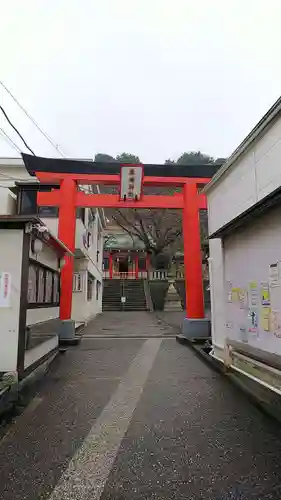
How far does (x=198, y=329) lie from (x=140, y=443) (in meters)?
6.09

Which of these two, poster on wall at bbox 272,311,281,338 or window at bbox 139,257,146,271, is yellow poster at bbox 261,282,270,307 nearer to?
poster on wall at bbox 272,311,281,338

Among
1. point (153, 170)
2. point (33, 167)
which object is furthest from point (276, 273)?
point (33, 167)

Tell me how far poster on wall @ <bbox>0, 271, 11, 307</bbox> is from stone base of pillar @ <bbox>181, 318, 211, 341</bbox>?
5764mm

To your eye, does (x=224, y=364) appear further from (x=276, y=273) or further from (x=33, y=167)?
(x=33, y=167)

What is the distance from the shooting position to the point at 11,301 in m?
4.30

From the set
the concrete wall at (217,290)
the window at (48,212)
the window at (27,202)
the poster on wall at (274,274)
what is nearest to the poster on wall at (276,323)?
the poster on wall at (274,274)

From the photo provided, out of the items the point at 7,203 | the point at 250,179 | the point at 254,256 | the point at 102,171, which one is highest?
the point at 102,171

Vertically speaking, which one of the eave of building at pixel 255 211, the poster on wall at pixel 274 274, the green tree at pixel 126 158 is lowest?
the poster on wall at pixel 274 274

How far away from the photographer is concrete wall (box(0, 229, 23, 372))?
423 cm

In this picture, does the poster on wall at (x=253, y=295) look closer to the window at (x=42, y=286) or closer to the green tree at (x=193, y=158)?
the window at (x=42, y=286)

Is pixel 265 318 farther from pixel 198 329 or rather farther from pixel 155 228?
pixel 155 228

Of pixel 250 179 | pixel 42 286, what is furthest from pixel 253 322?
pixel 42 286

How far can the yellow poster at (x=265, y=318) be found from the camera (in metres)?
4.18

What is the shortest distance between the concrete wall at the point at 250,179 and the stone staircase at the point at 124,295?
16.2 metres
